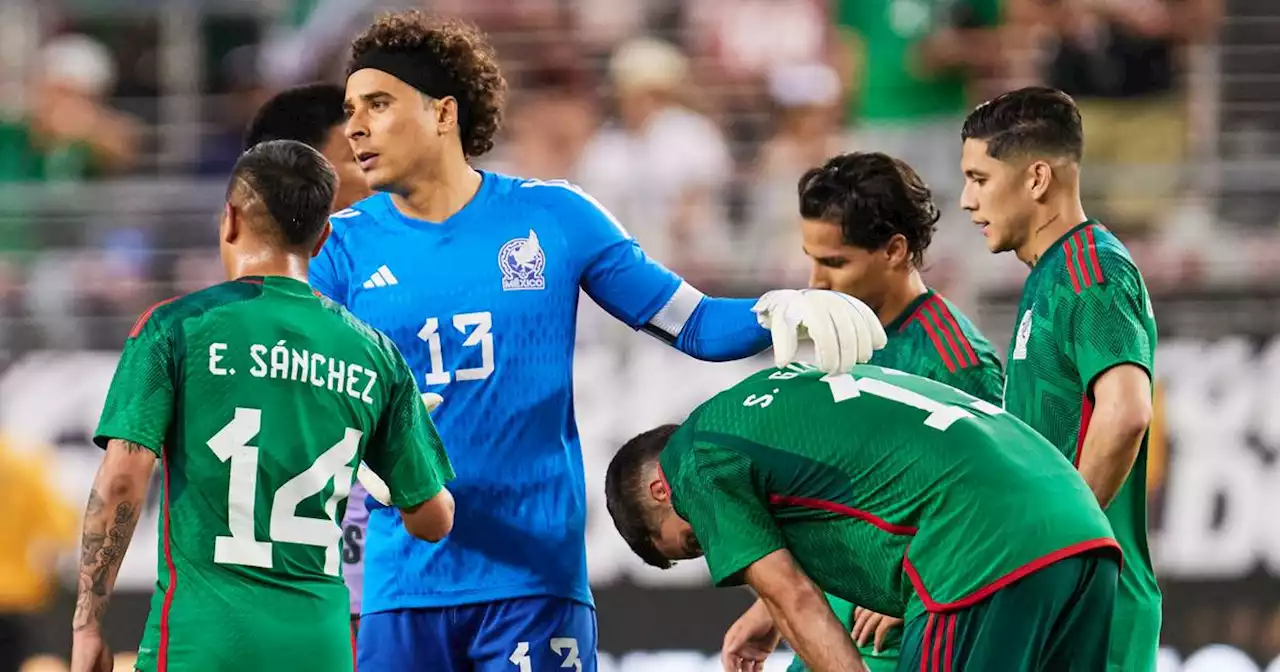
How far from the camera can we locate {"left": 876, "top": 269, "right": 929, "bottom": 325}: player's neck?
572 cm

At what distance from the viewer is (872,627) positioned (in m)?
5.26

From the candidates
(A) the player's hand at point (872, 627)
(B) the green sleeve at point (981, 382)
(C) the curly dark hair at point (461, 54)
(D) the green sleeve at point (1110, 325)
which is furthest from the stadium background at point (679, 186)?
(D) the green sleeve at point (1110, 325)

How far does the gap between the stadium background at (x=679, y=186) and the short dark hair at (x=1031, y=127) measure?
4222 millimetres

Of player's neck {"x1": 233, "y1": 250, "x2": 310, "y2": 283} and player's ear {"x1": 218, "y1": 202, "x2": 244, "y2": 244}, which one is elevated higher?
player's ear {"x1": 218, "y1": 202, "x2": 244, "y2": 244}

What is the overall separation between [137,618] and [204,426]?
5.83 meters

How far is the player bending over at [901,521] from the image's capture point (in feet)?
14.0

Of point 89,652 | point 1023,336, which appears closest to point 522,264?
point 1023,336

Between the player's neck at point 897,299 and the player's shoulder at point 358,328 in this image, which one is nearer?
the player's shoulder at point 358,328

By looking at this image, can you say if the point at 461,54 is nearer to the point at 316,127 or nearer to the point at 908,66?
the point at 316,127

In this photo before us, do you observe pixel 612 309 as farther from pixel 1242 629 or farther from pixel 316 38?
pixel 316 38

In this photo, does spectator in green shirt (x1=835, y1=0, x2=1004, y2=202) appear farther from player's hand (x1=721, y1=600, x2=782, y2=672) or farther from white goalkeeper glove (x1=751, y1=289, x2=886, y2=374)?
white goalkeeper glove (x1=751, y1=289, x2=886, y2=374)

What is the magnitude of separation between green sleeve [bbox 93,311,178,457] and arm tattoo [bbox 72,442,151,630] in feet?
0.13

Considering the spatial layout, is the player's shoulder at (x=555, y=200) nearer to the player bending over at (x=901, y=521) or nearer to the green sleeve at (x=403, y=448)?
the green sleeve at (x=403, y=448)

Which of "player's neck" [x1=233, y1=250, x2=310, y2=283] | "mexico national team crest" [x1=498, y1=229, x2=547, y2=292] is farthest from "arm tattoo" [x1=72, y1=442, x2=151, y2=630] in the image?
"mexico national team crest" [x1=498, y1=229, x2=547, y2=292]
